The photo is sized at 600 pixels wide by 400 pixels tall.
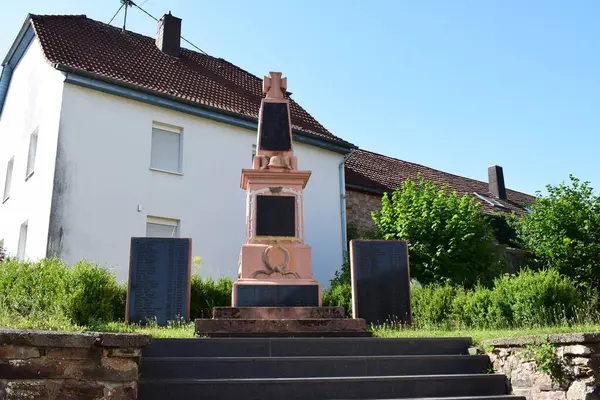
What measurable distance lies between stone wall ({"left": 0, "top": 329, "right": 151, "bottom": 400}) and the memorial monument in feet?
11.5

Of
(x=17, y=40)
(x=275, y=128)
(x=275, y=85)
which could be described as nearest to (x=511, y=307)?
Result: (x=275, y=128)

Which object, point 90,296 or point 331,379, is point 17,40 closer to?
point 90,296

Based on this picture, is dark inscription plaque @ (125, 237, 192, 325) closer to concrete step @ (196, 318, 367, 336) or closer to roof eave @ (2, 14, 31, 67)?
concrete step @ (196, 318, 367, 336)

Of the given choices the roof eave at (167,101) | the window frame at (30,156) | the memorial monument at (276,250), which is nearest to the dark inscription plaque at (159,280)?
the memorial monument at (276,250)

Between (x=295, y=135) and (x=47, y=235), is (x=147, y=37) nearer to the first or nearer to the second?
(x=295, y=135)

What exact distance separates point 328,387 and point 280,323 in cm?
227

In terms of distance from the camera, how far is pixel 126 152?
50.2ft

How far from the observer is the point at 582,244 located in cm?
1702

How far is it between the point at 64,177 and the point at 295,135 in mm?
6704

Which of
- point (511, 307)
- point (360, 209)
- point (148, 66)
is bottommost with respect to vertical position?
point (511, 307)

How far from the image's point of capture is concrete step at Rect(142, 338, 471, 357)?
279 inches

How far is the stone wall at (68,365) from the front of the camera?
16.3ft

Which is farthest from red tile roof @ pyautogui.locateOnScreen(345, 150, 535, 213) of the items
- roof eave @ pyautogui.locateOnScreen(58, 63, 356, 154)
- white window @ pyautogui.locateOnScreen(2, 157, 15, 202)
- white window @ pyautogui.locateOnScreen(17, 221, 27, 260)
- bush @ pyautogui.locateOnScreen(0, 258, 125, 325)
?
bush @ pyautogui.locateOnScreen(0, 258, 125, 325)

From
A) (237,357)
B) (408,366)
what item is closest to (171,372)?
(237,357)
